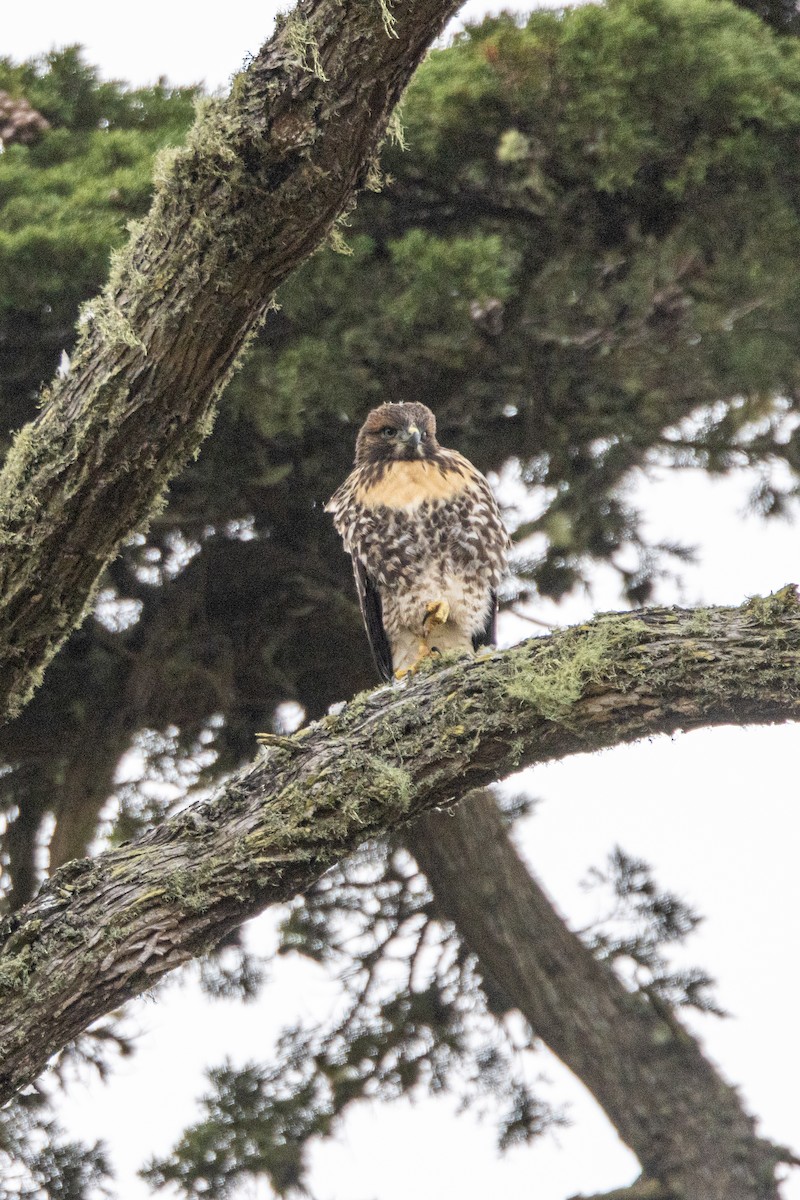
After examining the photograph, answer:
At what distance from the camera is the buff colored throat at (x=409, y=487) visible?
4.80 metres

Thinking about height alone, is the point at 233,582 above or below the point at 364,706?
above

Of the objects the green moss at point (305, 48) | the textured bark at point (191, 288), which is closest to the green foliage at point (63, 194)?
the textured bark at point (191, 288)

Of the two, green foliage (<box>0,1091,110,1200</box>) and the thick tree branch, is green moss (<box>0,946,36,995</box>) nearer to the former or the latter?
the thick tree branch

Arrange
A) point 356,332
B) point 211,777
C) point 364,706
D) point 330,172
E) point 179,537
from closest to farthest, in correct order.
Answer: point 330,172, point 364,706, point 356,332, point 179,537, point 211,777

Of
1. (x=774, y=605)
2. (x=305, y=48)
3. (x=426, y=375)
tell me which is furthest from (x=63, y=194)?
(x=774, y=605)

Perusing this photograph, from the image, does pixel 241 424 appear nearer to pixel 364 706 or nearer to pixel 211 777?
pixel 211 777

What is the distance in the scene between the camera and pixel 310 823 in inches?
109

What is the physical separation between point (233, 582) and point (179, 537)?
1.00 ft

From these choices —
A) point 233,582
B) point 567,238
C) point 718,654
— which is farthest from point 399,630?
point 718,654

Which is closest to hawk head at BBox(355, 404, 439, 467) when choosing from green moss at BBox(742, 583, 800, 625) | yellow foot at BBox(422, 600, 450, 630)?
yellow foot at BBox(422, 600, 450, 630)

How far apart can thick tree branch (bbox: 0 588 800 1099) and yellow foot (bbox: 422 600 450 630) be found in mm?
1888

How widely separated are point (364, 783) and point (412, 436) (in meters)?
2.21

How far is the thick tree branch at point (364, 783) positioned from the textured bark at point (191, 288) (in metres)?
0.67

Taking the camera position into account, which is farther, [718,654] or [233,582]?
[233,582]
